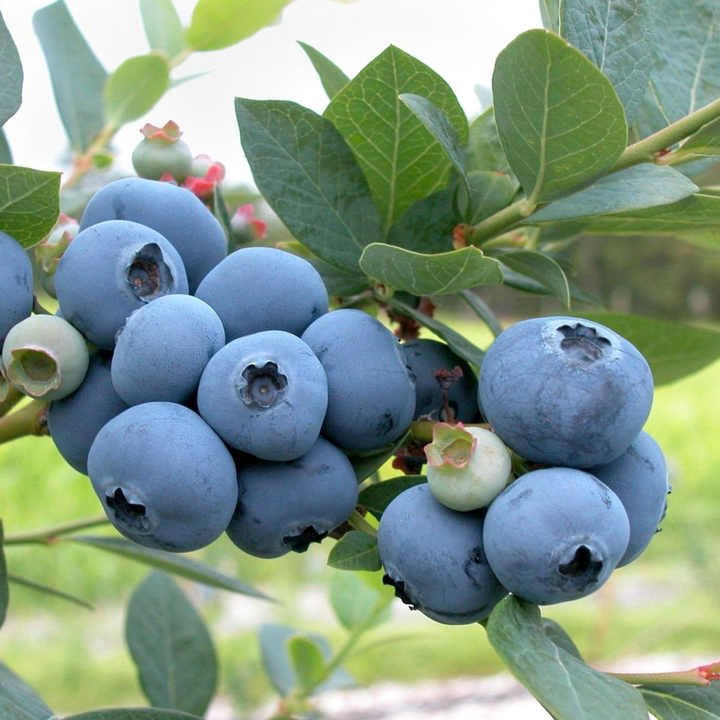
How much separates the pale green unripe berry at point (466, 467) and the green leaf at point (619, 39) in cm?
31

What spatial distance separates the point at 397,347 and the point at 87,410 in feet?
0.76

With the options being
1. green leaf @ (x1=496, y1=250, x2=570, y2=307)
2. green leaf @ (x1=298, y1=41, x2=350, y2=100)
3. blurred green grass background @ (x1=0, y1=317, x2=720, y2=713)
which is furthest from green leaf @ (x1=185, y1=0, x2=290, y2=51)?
blurred green grass background @ (x1=0, y1=317, x2=720, y2=713)

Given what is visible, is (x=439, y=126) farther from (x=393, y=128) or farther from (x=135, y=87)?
(x=135, y=87)

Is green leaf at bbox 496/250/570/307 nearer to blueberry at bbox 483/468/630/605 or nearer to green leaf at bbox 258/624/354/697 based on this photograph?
blueberry at bbox 483/468/630/605

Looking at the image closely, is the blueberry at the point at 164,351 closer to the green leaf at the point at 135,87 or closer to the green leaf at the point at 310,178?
the green leaf at the point at 310,178

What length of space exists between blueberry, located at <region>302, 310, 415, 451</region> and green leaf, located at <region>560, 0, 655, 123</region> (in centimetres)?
28

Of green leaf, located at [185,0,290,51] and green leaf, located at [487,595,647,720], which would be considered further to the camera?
green leaf, located at [185,0,290,51]

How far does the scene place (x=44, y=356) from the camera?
595mm

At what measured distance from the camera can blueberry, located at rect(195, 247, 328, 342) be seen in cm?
62

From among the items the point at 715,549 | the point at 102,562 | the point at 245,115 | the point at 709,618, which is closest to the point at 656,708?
the point at 245,115

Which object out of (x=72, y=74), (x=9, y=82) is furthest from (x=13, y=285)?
(x=72, y=74)

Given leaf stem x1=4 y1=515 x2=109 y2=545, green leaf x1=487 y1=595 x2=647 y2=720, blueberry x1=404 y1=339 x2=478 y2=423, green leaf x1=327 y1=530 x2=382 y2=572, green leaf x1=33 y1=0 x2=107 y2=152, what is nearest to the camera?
green leaf x1=487 y1=595 x2=647 y2=720

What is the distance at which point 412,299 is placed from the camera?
776 mm

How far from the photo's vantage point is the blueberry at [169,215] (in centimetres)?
68
